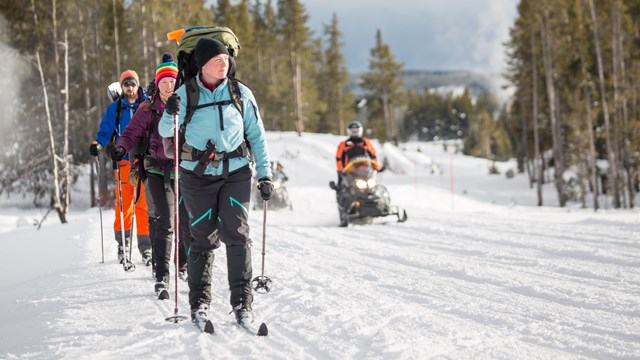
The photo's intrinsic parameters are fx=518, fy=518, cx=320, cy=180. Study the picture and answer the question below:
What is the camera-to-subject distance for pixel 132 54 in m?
27.9

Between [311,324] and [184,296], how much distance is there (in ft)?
5.08

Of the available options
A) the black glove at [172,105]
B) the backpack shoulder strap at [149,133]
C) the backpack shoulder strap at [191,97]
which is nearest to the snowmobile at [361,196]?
the backpack shoulder strap at [149,133]

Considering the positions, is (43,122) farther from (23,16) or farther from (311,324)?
(311,324)

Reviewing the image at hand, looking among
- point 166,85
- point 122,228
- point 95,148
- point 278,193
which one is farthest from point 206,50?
point 278,193

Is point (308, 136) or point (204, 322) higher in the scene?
point (308, 136)

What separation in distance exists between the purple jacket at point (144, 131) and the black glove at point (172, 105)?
1.66 m

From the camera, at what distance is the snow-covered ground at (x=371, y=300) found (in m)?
3.37

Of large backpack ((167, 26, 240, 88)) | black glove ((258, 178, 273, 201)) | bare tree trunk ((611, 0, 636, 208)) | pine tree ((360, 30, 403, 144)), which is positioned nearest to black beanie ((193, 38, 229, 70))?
large backpack ((167, 26, 240, 88))

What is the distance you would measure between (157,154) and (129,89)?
1.43 m

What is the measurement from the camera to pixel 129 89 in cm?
623

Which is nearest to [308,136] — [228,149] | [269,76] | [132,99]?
[269,76]

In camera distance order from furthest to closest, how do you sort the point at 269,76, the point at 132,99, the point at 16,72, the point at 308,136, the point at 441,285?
the point at 269,76 < the point at 308,136 < the point at 16,72 < the point at 132,99 < the point at 441,285

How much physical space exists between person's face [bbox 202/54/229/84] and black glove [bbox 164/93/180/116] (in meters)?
0.30

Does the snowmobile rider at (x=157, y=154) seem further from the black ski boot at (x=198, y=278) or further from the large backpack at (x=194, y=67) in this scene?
the black ski boot at (x=198, y=278)
